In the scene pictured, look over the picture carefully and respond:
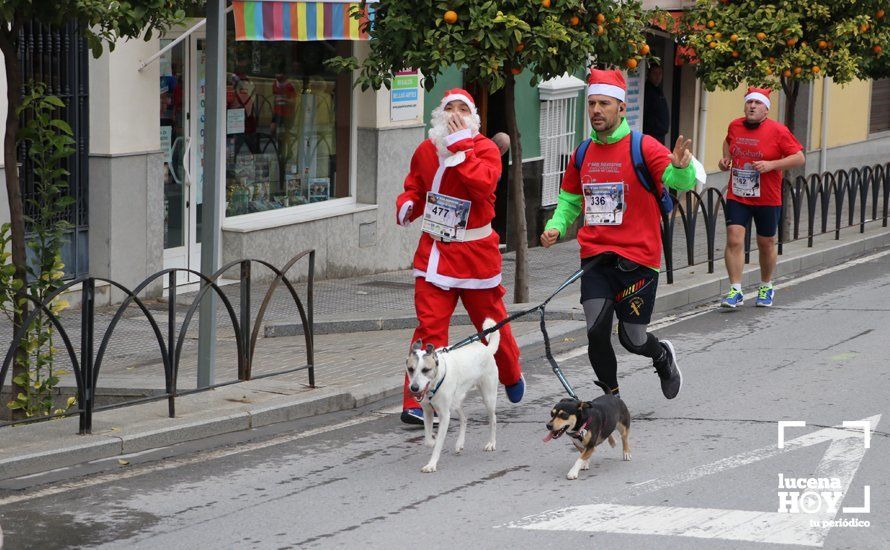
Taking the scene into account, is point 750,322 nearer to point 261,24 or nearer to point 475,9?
point 475,9

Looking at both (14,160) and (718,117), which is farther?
(718,117)

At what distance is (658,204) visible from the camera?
782 cm

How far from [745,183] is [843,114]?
16.5 meters

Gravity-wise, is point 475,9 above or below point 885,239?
above

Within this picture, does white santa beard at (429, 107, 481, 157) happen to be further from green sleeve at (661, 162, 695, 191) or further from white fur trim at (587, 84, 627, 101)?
green sleeve at (661, 162, 695, 191)

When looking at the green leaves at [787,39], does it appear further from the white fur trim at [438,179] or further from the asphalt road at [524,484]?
the white fur trim at [438,179]

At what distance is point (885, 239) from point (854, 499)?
12.1 m

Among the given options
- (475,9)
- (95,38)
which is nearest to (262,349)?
(475,9)

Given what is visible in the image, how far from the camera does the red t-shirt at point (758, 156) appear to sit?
1212 centimetres

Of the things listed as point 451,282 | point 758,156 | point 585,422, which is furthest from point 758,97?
point 585,422

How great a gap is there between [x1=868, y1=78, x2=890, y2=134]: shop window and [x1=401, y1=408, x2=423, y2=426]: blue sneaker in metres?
23.5

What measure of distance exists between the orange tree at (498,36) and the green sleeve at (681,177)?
3.51 metres

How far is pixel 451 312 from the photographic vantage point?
7984 mm

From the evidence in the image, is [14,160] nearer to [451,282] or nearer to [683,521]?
[451,282]
